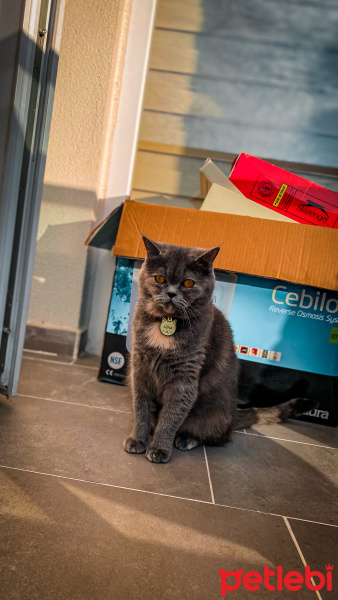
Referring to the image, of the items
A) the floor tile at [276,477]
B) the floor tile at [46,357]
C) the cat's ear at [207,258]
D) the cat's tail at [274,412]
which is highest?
the cat's ear at [207,258]

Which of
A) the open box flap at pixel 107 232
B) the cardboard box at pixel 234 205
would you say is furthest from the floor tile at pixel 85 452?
the cardboard box at pixel 234 205

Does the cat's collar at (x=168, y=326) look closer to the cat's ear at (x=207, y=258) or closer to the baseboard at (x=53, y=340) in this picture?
the cat's ear at (x=207, y=258)

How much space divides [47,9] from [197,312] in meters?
Answer: 1.11

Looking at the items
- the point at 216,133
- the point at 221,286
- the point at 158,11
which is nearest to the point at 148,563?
the point at 221,286

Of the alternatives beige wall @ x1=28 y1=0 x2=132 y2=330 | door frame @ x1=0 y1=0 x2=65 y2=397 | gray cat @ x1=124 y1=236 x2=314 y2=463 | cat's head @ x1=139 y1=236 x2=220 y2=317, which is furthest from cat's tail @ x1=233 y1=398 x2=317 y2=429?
beige wall @ x1=28 y1=0 x2=132 y2=330

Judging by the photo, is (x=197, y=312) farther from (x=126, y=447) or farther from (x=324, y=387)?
(x=324, y=387)

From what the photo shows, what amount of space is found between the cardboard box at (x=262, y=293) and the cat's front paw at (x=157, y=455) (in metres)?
0.66

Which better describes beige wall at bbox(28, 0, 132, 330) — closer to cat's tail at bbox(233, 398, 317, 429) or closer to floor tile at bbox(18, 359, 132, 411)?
floor tile at bbox(18, 359, 132, 411)

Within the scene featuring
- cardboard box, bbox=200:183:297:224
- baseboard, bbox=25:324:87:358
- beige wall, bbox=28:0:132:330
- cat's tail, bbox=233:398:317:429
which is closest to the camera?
cat's tail, bbox=233:398:317:429

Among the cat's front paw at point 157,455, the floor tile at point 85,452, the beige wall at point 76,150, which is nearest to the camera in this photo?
the floor tile at point 85,452

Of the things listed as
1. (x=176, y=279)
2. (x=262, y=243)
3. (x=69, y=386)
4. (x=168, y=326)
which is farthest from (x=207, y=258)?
(x=69, y=386)

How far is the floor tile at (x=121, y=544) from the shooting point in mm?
786

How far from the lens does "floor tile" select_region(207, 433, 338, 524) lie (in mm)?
1174

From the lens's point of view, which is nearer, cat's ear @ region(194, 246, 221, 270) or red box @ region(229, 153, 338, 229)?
cat's ear @ region(194, 246, 221, 270)
